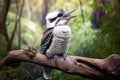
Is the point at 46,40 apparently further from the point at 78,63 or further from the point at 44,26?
the point at 44,26

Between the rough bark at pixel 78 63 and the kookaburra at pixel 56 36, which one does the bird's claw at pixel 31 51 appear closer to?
the rough bark at pixel 78 63

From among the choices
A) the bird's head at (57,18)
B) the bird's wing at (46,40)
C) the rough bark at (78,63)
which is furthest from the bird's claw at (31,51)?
the bird's head at (57,18)

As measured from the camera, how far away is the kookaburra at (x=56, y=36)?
193cm

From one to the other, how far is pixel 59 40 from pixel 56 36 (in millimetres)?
36

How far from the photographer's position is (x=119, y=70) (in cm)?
197

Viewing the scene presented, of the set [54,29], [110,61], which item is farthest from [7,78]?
[110,61]

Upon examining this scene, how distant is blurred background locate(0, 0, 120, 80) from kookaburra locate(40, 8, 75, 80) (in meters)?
0.77

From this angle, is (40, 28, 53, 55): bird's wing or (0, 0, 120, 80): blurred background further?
(0, 0, 120, 80): blurred background

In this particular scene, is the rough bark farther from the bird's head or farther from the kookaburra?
the bird's head

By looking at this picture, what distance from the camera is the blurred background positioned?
2817mm

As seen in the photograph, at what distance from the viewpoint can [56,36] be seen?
194cm

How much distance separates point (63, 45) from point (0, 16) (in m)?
1.12

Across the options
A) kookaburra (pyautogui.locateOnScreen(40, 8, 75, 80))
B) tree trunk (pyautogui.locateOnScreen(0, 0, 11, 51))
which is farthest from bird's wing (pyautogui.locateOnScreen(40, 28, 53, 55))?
tree trunk (pyautogui.locateOnScreen(0, 0, 11, 51))

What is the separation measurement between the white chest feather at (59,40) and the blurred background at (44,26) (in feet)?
2.62
